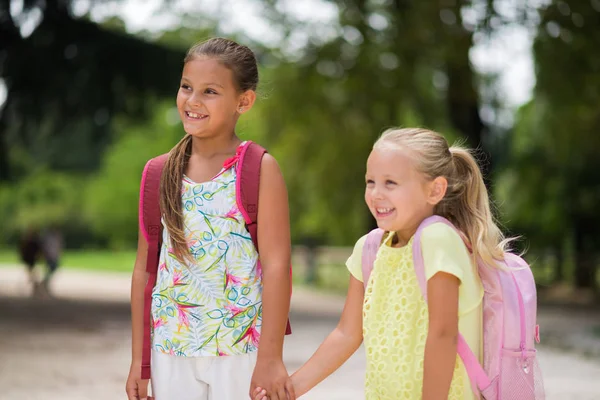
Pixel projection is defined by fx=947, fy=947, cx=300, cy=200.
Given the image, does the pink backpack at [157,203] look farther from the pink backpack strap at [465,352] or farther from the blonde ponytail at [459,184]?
the pink backpack strap at [465,352]

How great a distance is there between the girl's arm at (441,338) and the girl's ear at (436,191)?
0.82 ft

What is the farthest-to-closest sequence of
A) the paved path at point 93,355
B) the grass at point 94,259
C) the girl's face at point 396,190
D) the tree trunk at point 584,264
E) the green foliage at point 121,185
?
1. the green foliage at point 121,185
2. the grass at point 94,259
3. the tree trunk at point 584,264
4. the paved path at point 93,355
5. the girl's face at point 396,190

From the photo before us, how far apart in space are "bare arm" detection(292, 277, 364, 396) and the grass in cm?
3576

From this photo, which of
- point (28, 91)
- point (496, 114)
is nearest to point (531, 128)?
point (496, 114)

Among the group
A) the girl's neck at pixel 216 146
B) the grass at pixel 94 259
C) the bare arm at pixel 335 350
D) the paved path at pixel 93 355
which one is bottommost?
the paved path at pixel 93 355

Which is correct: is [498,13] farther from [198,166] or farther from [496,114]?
[198,166]

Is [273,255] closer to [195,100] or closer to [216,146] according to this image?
[216,146]

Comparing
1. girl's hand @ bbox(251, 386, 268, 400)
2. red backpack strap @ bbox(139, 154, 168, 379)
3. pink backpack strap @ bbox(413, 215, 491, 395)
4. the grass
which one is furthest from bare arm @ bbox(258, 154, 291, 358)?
the grass

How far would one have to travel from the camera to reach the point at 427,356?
250 centimetres

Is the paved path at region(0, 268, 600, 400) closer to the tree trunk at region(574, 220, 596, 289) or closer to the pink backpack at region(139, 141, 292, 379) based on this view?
the pink backpack at region(139, 141, 292, 379)

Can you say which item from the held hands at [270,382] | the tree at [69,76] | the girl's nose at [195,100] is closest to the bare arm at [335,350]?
the held hands at [270,382]

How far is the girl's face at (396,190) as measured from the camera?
2.62m

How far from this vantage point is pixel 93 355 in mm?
11086

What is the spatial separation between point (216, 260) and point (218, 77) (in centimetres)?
58
